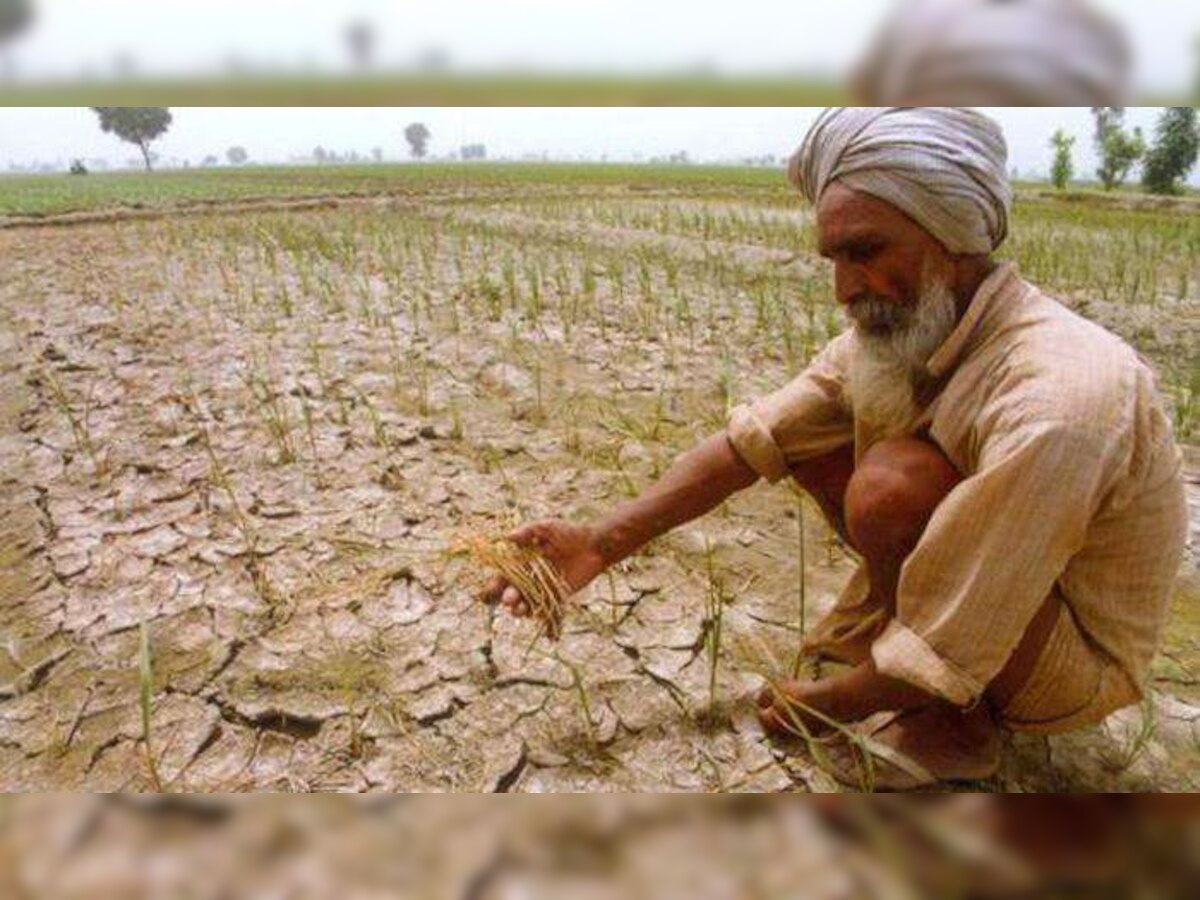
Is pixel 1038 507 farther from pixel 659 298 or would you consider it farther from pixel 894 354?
pixel 659 298

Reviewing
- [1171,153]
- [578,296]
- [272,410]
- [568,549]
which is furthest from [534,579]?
[1171,153]

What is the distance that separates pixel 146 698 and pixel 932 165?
1224 mm

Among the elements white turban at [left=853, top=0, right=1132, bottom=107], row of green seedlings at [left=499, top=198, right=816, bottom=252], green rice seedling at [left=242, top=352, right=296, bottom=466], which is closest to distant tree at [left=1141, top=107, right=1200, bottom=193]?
row of green seedlings at [left=499, top=198, right=816, bottom=252]

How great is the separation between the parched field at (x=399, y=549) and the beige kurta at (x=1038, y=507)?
0.73 feet

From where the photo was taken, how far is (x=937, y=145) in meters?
1.12

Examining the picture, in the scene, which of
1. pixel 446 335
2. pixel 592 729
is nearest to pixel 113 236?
pixel 446 335

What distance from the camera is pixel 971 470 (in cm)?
118

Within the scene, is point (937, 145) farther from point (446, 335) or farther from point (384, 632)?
point (446, 335)

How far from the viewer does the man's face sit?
3.87ft

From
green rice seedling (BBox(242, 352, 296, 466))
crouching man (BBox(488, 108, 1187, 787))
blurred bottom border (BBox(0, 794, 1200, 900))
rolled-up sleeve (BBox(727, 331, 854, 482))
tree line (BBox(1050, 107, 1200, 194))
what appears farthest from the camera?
tree line (BBox(1050, 107, 1200, 194))

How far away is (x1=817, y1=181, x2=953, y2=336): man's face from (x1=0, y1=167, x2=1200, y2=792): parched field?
15.5 inches

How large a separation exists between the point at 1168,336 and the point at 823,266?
212 cm

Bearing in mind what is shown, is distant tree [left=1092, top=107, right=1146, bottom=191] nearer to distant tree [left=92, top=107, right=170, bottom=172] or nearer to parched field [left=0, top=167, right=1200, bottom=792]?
parched field [left=0, top=167, right=1200, bottom=792]

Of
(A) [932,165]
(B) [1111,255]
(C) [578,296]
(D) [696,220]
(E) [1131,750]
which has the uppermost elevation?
(A) [932,165]
